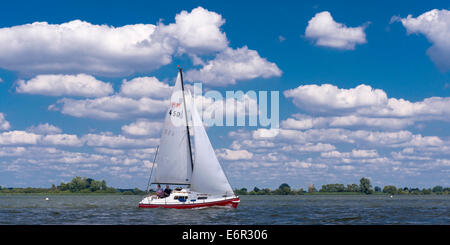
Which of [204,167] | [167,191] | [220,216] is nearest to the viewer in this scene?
[220,216]

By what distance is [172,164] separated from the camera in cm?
7131

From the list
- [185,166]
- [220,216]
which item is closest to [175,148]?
[185,166]

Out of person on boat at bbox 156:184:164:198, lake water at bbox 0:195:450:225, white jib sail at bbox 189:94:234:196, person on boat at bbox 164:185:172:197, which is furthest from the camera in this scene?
person on boat at bbox 156:184:164:198

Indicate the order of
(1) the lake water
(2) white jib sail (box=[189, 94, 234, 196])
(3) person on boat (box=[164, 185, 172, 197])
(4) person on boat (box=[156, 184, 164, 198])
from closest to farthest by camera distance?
(1) the lake water, (2) white jib sail (box=[189, 94, 234, 196]), (3) person on boat (box=[164, 185, 172, 197]), (4) person on boat (box=[156, 184, 164, 198])

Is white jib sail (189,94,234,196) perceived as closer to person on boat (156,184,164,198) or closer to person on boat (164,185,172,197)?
person on boat (164,185,172,197)

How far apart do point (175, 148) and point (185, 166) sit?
9.40 ft

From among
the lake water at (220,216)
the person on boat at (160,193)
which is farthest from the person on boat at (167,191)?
the lake water at (220,216)

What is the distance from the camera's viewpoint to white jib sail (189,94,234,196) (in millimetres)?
69750

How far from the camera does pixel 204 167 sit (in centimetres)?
6981

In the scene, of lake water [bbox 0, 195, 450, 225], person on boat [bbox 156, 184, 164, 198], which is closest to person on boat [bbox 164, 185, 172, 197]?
person on boat [bbox 156, 184, 164, 198]

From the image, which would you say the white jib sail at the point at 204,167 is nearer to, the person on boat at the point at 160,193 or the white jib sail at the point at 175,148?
the white jib sail at the point at 175,148

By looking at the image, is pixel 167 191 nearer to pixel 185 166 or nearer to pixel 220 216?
pixel 185 166

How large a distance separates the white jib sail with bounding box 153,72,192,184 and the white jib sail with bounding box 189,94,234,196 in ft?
5.33
